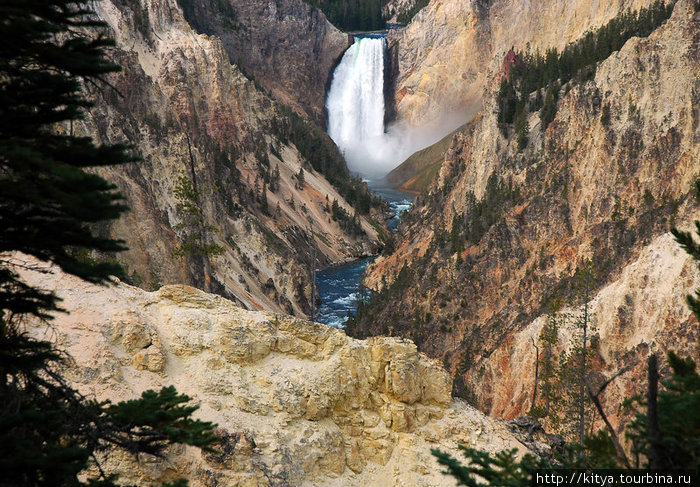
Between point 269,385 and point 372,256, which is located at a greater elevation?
point 269,385

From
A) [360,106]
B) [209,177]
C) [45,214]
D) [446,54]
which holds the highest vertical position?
[446,54]

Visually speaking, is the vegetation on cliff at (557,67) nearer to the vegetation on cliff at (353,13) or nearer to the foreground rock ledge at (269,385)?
the foreground rock ledge at (269,385)

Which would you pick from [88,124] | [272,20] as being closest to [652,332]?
[88,124]

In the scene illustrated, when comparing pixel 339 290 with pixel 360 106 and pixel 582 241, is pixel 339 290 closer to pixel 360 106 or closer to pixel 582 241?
pixel 582 241

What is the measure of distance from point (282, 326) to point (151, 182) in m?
38.8

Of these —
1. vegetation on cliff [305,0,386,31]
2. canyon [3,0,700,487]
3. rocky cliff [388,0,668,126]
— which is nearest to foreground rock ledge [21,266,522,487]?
canyon [3,0,700,487]

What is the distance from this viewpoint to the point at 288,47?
15312cm

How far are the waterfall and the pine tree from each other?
466 ft

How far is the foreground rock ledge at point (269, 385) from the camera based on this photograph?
46.9ft

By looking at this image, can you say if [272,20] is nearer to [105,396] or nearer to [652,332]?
[652,332]

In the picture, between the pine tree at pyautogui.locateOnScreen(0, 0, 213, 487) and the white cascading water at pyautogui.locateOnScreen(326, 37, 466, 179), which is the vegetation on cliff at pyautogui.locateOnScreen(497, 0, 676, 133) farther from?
the white cascading water at pyautogui.locateOnScreen(326, 37, 466, 179)

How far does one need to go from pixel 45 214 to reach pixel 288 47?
15323 cm

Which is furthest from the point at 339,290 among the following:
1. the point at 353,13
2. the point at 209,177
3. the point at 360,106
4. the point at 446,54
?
the point at 353,13

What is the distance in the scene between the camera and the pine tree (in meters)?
7.34
